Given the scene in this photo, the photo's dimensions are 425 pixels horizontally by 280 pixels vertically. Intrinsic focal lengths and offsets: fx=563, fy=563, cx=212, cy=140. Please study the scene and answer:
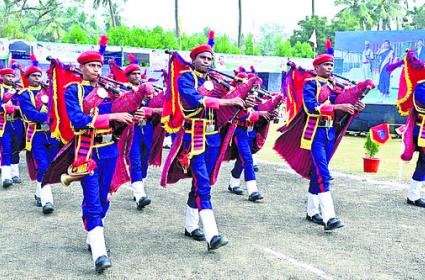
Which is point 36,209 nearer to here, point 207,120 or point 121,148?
point 121,148

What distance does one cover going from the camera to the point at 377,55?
701 inches

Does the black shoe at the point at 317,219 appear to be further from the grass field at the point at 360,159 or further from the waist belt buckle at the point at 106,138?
the grass field at the point at 360,159

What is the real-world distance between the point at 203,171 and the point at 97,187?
111cm

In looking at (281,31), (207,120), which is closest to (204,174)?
(207,120)

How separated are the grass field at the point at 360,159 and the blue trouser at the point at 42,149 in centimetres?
557

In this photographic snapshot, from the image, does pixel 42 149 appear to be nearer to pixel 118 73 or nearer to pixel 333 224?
pixel 118 73

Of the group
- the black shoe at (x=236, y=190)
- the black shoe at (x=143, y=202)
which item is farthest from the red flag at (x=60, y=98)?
the black shoe at (x=236, y=190)

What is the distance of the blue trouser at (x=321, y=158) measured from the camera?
6188 millimetres

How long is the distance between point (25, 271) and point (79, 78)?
68.6 inches

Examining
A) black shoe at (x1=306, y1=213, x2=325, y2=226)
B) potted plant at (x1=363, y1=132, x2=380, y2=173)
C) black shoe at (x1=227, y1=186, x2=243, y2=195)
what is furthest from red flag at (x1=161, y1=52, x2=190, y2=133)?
potted plant at (x1=363, y1=132, x2=380, y2=173)

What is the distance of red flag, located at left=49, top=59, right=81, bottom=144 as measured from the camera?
16.3 ft

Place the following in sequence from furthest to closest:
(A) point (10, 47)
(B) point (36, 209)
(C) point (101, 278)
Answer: (A) point (10, 47) → (B) point (36, 209) → (C) point (101, 278)

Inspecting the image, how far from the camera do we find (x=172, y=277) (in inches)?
184

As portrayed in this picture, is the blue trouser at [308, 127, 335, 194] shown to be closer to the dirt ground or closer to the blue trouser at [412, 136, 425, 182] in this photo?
the dirt ground
